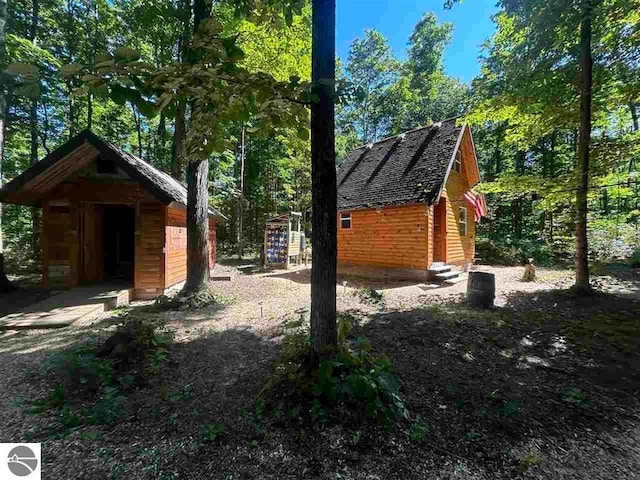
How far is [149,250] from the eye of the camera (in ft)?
26.3

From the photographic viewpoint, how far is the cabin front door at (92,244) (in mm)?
8603

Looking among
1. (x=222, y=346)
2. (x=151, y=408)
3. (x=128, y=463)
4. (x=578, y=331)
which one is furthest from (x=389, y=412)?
(x=578, y=331)

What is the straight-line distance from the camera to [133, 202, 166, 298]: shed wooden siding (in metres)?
7.94

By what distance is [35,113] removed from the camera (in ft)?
51.0

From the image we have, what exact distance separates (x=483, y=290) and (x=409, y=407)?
4981 mm

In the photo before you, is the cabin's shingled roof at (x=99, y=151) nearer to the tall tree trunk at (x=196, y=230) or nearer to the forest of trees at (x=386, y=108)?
the tall tree trunk at (x=196, y=230)

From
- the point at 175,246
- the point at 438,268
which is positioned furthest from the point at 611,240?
the point at 175,246

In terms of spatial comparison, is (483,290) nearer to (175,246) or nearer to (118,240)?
(175,246)

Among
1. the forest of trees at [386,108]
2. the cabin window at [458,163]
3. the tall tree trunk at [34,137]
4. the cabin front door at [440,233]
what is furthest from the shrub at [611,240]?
the tall tree trunk at [34,137]

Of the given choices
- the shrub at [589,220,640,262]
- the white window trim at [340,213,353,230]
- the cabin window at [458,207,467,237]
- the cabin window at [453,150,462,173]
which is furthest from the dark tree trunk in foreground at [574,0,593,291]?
the shrub at [589,220,640,262]

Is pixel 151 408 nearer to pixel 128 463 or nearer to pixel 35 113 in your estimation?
pixel 128 463

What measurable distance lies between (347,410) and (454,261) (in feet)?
38.4

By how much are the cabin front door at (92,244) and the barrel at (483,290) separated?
10942 mm

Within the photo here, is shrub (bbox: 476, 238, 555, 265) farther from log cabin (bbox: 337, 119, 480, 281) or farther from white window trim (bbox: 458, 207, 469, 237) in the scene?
white window trim (bbox: 458, 207, 469, 237)
